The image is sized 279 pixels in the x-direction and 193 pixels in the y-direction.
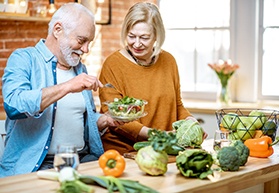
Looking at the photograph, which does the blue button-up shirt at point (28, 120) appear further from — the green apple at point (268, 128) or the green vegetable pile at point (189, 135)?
the green apple at point (268, 128)

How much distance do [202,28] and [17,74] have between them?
2.92m

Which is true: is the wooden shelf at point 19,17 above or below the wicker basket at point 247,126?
above

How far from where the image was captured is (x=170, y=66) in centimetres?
365

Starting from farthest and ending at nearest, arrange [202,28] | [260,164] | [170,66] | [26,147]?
[202,28]
[170,66]
[26,147]
[260,164]

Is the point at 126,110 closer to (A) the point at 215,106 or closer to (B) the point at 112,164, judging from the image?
(B) the point at 112,164

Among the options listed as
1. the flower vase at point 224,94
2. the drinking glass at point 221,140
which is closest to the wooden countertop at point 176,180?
the drinking glass at point 221,140

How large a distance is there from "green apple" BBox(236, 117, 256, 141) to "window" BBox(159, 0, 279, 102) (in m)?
2.25

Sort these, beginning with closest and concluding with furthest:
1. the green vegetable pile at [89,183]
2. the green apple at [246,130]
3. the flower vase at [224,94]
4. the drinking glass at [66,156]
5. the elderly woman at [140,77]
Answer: the green vegetable pile at [89,183] → the drinking glass at [66,156] → the green apple at [246,130] → the elderly woman at [140,77] → the flower vase at [224,94]

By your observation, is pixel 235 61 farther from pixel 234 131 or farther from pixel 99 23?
pixel 234 131

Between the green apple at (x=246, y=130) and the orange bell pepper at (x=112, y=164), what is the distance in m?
0.87

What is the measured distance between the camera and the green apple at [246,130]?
2.99 m

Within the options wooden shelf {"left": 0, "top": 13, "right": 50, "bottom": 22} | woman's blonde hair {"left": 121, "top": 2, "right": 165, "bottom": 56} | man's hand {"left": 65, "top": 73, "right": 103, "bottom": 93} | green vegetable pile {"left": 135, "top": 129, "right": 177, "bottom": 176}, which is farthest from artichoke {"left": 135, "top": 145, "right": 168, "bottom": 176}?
wooden shelf {"left": 0, "top": 13, "right": 50, "bottom": 22}

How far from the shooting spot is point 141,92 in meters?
3.45

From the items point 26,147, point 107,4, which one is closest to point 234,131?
point 26,147
